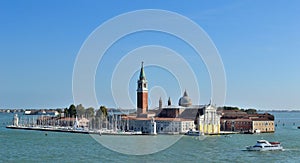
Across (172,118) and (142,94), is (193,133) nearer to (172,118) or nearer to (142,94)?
(172,118)

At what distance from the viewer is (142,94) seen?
20.9 meters

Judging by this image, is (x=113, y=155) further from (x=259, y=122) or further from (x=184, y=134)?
(x=259, y=122)

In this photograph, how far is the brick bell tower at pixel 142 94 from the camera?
68.8ft

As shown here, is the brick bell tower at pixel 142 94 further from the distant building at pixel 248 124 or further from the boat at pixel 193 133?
the distant building at pixel 248 124

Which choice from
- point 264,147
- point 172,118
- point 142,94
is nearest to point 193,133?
point 172,118

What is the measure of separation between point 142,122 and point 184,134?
2.29 m

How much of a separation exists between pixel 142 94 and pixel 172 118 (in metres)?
1.81

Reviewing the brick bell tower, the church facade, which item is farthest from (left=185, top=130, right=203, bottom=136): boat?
the brick bell tower

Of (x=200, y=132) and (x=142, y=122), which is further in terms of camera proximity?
(x=142, y=122)

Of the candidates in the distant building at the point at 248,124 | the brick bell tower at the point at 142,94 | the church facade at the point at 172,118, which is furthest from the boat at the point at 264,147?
the brick bell tower at the point at 142,94

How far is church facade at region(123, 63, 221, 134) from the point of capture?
62.7 feet

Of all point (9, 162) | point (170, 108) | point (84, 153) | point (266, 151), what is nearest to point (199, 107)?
point (170, 108)

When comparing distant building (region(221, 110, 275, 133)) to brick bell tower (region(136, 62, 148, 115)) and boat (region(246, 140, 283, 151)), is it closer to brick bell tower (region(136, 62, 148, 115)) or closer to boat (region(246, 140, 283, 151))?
brick bell tower (region(136, 62, 148, 115))

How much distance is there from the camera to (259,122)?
2108cm
